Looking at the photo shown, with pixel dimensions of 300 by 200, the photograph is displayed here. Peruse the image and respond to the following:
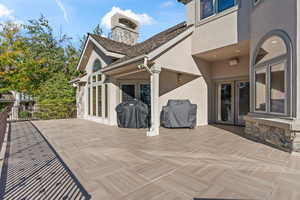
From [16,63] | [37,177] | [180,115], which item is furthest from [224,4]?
[16,63]

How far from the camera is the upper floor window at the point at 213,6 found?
5984 mm

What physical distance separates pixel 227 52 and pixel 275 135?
13.1 ft

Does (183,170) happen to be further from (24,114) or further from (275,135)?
(24,114)

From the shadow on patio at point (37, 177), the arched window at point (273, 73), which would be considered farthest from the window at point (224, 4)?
the shadow on patio at point (37, 177)

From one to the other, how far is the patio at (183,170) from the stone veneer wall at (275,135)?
30cm

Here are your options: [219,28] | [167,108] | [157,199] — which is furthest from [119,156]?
[219,28]

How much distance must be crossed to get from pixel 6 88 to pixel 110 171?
15.4m

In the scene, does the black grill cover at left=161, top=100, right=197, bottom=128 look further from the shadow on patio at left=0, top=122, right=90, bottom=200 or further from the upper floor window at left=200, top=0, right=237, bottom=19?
the shadow on patio at left=0, top=122, right=90, bottom=200

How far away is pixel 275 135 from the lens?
4207mm

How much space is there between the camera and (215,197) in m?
2.08

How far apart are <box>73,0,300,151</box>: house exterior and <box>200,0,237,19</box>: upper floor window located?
0.04 meters

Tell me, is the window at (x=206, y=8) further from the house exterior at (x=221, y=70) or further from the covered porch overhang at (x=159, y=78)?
the covered porch overhang at (x=159, y=78)

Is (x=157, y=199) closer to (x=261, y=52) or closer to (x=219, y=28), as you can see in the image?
(x=261, y=52)

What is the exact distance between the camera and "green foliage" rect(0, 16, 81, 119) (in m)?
12.3
